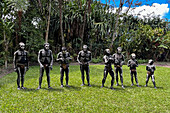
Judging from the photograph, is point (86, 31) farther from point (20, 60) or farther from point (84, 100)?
point (84, 100)

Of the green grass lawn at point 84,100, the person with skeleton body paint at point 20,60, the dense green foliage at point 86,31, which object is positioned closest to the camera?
the green grass lawn at point 84,100

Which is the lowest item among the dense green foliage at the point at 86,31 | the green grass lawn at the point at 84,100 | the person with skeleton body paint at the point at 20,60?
the green grass lawn at the point at 84,100

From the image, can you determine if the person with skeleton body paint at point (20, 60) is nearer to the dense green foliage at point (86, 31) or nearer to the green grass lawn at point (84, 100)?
the green grass lawn at point (84, 100)

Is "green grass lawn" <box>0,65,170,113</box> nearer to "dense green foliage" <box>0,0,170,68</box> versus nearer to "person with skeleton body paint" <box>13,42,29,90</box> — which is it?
"person with skeleton body paint" <box>13,42,29,90</box>

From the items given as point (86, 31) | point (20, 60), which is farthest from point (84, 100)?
point (86, 31)

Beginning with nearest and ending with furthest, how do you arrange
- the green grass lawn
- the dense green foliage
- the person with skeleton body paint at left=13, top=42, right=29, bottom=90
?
the green grass lawn, the person with skeleton body paint at left=13, top=42, right=29, bottom=90, the dense green foliage

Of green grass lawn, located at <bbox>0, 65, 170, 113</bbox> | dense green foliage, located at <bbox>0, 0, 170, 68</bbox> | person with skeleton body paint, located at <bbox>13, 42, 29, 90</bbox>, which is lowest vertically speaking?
green grass lawn, located at <bbox>0, 65, 170, 113</bbox>

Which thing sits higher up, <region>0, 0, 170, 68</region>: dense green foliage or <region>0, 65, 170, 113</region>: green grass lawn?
<region>0, 0, 170, 68</region>: dense green foliage

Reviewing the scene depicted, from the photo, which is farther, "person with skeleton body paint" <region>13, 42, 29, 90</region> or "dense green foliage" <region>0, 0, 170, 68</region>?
"dense green foliage" <region>0, 0, 170, 68</region>

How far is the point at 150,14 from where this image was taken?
23.2 m

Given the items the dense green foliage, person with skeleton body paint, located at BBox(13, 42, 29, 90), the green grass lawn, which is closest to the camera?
the green grass lawn

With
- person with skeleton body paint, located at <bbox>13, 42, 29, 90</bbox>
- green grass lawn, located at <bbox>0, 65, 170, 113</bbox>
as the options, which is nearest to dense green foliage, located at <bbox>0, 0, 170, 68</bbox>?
person with skeleton body paint, located at <bbox>13, 42, 29, 90</bbox>

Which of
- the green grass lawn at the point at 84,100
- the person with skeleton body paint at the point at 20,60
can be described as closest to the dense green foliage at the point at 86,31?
the person with skeleton body paint at the point at 20,60

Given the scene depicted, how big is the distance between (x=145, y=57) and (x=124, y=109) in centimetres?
1576
